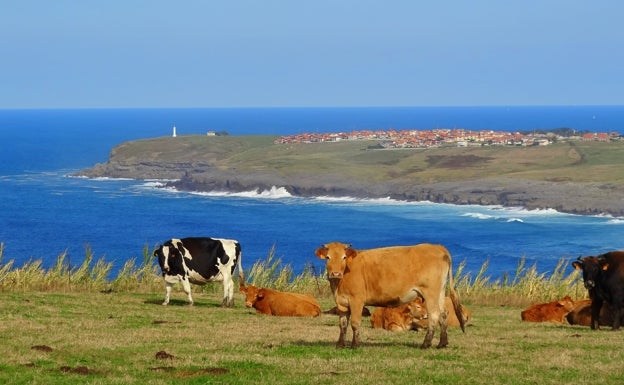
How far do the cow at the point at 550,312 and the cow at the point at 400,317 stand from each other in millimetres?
3784

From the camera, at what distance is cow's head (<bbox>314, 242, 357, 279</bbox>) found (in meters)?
15.5

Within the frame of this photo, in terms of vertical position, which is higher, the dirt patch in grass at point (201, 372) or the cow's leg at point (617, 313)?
the dirt patch in grass at point (201, 372)

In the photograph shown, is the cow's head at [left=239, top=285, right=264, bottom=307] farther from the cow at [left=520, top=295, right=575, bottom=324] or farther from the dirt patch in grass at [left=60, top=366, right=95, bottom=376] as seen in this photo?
the dirt patch in grass at [left=60, top=366, right=95, bottom=376]

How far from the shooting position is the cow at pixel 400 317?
712 inches

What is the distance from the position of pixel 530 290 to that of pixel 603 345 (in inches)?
434

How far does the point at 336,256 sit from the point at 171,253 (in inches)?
335

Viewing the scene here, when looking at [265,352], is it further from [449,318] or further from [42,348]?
[449,318]

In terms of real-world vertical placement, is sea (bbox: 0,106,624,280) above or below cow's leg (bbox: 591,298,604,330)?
below

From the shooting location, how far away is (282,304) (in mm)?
21156

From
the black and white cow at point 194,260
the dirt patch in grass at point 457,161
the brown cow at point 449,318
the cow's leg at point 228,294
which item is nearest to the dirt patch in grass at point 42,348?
the brown cow at point 449,318

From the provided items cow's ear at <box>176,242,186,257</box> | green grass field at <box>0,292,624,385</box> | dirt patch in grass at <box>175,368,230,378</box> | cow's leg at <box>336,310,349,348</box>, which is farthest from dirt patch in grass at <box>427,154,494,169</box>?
dirt patch in grass at <box>175,368,230,378</box>

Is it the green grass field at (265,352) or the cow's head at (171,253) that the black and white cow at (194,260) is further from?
the green grass field at (265,352)

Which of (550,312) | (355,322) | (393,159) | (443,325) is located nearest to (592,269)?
(550,312)

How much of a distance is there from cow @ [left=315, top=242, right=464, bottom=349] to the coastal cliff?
104201 mm
